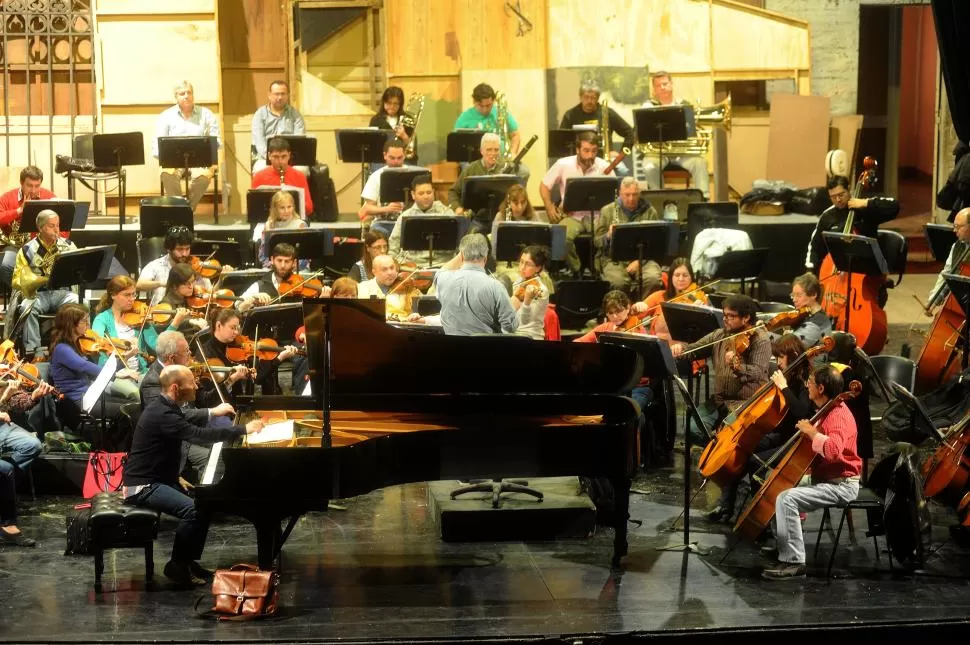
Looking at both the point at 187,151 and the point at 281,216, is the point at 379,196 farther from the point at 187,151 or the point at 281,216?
the point at 187,151

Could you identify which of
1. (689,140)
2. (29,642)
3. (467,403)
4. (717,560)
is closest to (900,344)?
(689,140)

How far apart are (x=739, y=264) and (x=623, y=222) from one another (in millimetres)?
1133

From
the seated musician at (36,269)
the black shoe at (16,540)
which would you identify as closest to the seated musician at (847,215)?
the seated musician at (36,269)

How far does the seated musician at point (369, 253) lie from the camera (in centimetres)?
1071

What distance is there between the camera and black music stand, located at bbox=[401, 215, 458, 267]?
1084cm

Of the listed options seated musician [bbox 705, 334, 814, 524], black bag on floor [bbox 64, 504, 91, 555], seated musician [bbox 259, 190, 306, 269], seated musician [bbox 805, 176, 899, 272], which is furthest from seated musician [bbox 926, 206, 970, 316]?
black bag on floor [bbox 64, 504, 91, 555]

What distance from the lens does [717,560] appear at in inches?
307

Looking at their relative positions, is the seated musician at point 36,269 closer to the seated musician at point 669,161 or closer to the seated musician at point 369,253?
the seated musician at point 369,253

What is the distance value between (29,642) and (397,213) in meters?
6.13

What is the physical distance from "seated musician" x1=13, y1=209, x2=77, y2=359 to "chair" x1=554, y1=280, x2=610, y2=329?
3.81 meters

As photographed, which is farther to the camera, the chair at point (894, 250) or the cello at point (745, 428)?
the chair at point (894, 250)

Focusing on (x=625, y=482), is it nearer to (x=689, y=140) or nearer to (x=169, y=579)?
(x=169, y=579)

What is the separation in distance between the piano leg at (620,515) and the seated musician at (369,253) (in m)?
3.66

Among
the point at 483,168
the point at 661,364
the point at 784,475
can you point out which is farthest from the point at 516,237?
the point at 784,475
